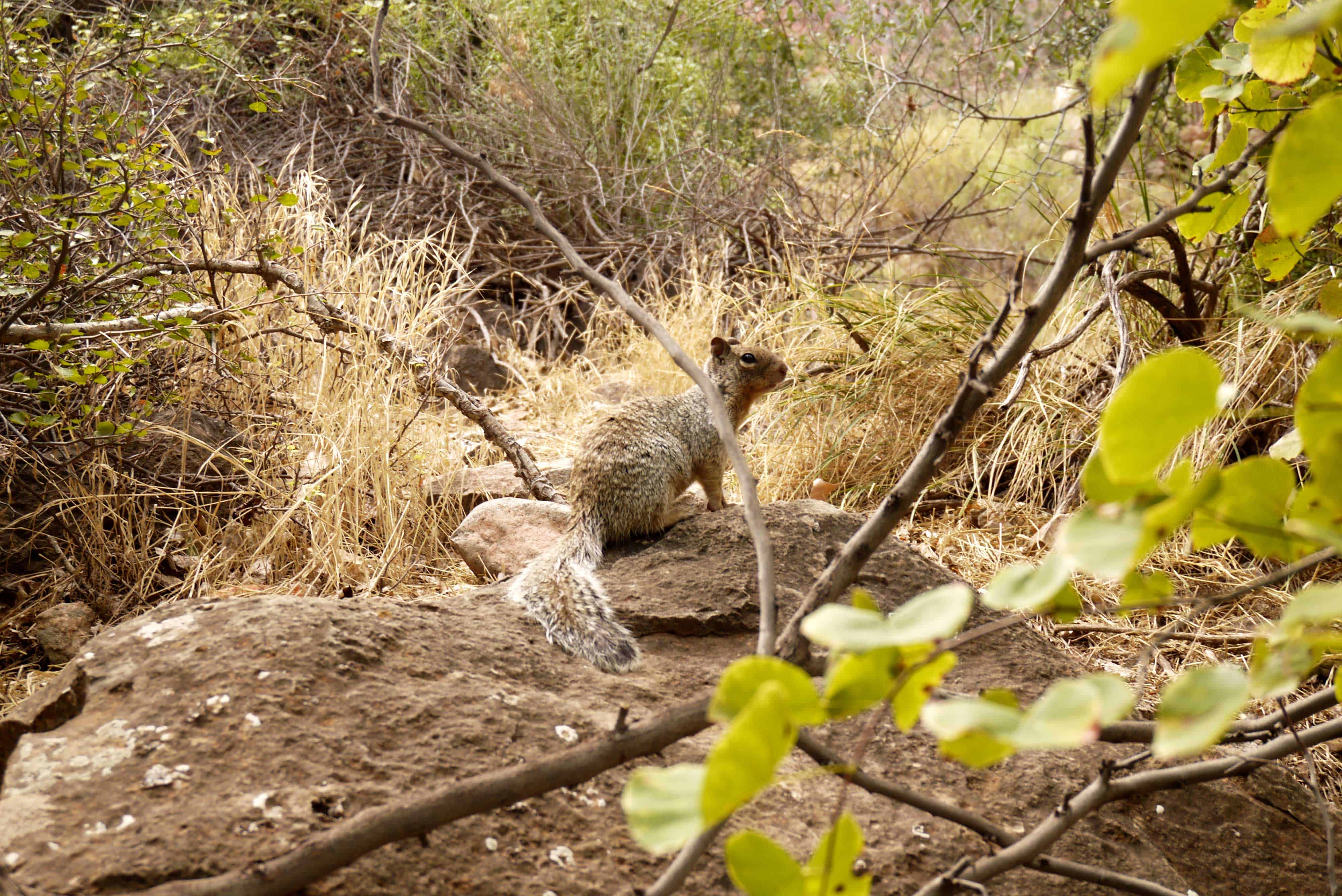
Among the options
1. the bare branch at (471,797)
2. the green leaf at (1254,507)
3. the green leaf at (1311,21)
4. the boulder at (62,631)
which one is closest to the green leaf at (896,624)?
the green leaf at (1254,507)

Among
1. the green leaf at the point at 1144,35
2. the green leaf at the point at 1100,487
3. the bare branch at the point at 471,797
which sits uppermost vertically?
the green leaf at the point at 1144,35

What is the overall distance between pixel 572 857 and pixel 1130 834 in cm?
118

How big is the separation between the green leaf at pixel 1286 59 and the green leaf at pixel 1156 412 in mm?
757

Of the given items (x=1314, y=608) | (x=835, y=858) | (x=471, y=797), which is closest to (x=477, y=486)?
(x=471, y=797)

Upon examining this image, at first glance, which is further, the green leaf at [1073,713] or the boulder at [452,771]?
the boulder at [452,771]

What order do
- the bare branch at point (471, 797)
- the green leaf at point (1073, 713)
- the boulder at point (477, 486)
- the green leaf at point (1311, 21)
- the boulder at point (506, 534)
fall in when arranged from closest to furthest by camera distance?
1. the green leaf at point (1311, 21)
2. the green leaf at point (1073, 713)
3. the bare branch at point (471, 797)
4. the boulder at point (506, 534)
5. the boulder at point (477, 486)

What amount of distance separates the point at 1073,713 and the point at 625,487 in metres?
2.73

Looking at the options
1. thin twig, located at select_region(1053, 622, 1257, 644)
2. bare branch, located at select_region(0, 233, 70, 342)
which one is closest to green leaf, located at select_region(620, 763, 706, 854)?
bare branch, located at select_region(0, 233, 70, 342)

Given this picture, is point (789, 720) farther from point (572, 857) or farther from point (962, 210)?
point (962, 210)

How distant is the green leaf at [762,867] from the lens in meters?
0.72

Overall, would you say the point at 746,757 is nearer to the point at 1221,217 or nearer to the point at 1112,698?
the point at 1112,698

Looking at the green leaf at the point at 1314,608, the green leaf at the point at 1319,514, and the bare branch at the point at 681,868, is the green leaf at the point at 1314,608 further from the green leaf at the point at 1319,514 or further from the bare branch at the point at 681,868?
the bare branch at the point at 681,868

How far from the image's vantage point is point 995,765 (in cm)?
210

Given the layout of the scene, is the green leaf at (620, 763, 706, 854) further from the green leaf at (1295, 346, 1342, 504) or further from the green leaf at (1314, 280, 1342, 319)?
the green leaf at (1314, 280, 1342, 319)
